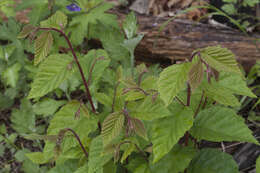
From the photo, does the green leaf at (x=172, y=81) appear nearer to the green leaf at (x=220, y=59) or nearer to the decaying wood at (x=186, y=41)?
the green leaf at (x=220, y=59)

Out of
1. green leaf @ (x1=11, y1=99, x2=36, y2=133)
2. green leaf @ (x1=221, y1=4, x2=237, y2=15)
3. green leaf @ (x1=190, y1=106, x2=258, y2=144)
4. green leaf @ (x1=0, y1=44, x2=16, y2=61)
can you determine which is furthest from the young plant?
green leaf @ (x1=221, y1=4, x2=237, y2=15)

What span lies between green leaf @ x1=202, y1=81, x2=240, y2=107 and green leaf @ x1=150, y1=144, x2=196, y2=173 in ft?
0.95

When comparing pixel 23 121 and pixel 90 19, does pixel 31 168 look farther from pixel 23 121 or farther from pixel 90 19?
pixel 90 19

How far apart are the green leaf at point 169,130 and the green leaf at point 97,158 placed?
12.6 inches

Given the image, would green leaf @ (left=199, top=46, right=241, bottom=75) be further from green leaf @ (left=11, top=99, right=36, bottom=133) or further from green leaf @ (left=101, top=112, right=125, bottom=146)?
green leaf @ (left=11, top=99, right=36, bottom=133)

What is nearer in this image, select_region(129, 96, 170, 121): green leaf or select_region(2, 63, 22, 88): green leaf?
select_region(129, 96, 170, 121): green leaf

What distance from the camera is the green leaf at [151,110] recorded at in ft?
3.38

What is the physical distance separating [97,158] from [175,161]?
14.7 inches

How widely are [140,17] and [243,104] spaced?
55.6 inches

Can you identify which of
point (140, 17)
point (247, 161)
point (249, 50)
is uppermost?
point (140, 17)

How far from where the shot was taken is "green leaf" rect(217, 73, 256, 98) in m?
1.11

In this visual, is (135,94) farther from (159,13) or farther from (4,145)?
(159,13)

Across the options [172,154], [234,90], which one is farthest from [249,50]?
[172,154]

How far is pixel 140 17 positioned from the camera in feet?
9.09
